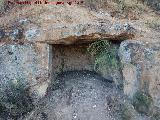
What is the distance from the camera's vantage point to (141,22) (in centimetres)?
502

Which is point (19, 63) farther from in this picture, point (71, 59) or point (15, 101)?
point (71, 59)

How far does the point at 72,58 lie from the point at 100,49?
22.8 inches

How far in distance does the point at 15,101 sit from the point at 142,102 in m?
1.76

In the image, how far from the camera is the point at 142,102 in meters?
4.76

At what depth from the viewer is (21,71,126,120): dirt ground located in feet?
16.1

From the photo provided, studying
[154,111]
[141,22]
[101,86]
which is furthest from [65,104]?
[141,22]

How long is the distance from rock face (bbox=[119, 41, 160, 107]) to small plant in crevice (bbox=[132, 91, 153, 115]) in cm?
5

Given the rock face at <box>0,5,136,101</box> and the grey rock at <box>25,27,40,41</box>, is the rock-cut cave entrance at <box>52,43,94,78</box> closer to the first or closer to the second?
the rock face at <box>0,5,136,101</box>

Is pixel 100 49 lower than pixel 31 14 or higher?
lower

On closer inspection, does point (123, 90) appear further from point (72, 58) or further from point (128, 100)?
point (72, 58)

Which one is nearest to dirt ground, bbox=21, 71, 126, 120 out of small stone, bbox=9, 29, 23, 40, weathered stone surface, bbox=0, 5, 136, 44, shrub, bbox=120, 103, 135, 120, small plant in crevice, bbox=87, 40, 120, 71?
shrub, bbox=120, 103, 135, 120

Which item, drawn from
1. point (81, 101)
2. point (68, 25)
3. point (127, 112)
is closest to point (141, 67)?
point (127, 112)

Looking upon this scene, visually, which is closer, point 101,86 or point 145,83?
point 145,83

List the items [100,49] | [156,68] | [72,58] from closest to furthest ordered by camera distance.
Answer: [156,68]
[100,49]
[72,58]
